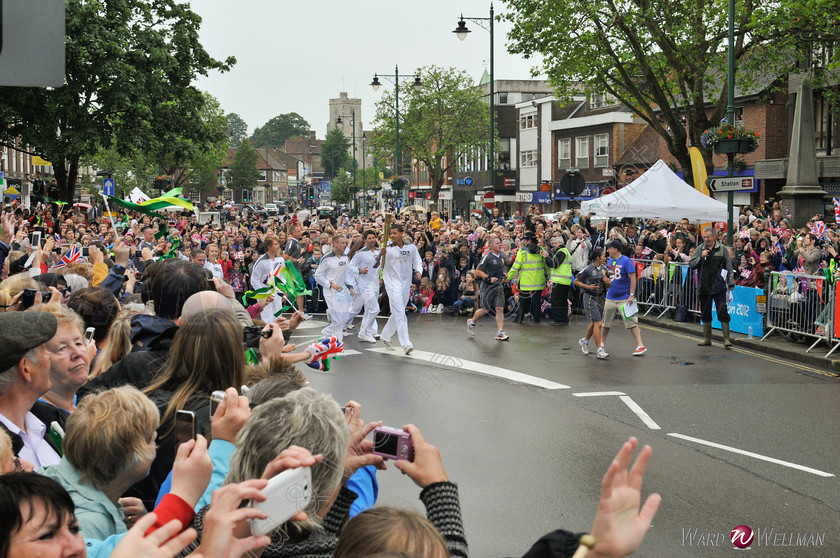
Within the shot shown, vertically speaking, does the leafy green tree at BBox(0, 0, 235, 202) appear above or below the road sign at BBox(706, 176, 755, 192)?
above

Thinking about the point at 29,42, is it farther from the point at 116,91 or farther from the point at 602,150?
the point at 602,150

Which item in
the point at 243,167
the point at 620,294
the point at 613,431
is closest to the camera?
the point at 613,431

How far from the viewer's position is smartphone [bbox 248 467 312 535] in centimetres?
214

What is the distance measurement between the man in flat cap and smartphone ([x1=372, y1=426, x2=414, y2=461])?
1.50 meters

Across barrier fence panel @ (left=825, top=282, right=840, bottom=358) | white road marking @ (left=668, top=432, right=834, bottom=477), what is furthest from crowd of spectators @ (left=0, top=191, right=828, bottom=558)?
barrier fence panel @ (left=825, top=282, right=840, bottom=358)

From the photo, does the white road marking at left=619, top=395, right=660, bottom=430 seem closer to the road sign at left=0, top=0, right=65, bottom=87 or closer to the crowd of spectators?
the crowd of spectators

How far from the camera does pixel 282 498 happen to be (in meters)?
2.20

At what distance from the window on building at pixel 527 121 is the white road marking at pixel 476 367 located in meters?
53.6

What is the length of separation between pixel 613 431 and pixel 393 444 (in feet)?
20.9

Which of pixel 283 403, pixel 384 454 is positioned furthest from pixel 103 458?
pixel 384 454

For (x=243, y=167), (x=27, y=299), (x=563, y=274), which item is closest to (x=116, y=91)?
(x=563, y=274)

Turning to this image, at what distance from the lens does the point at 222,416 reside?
308cm

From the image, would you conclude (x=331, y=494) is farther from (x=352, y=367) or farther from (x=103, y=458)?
(x=352, y=367)

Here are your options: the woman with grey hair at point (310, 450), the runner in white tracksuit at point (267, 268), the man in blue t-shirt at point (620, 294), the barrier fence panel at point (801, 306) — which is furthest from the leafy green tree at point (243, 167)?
the woman with grey hair at point (310, 450)
